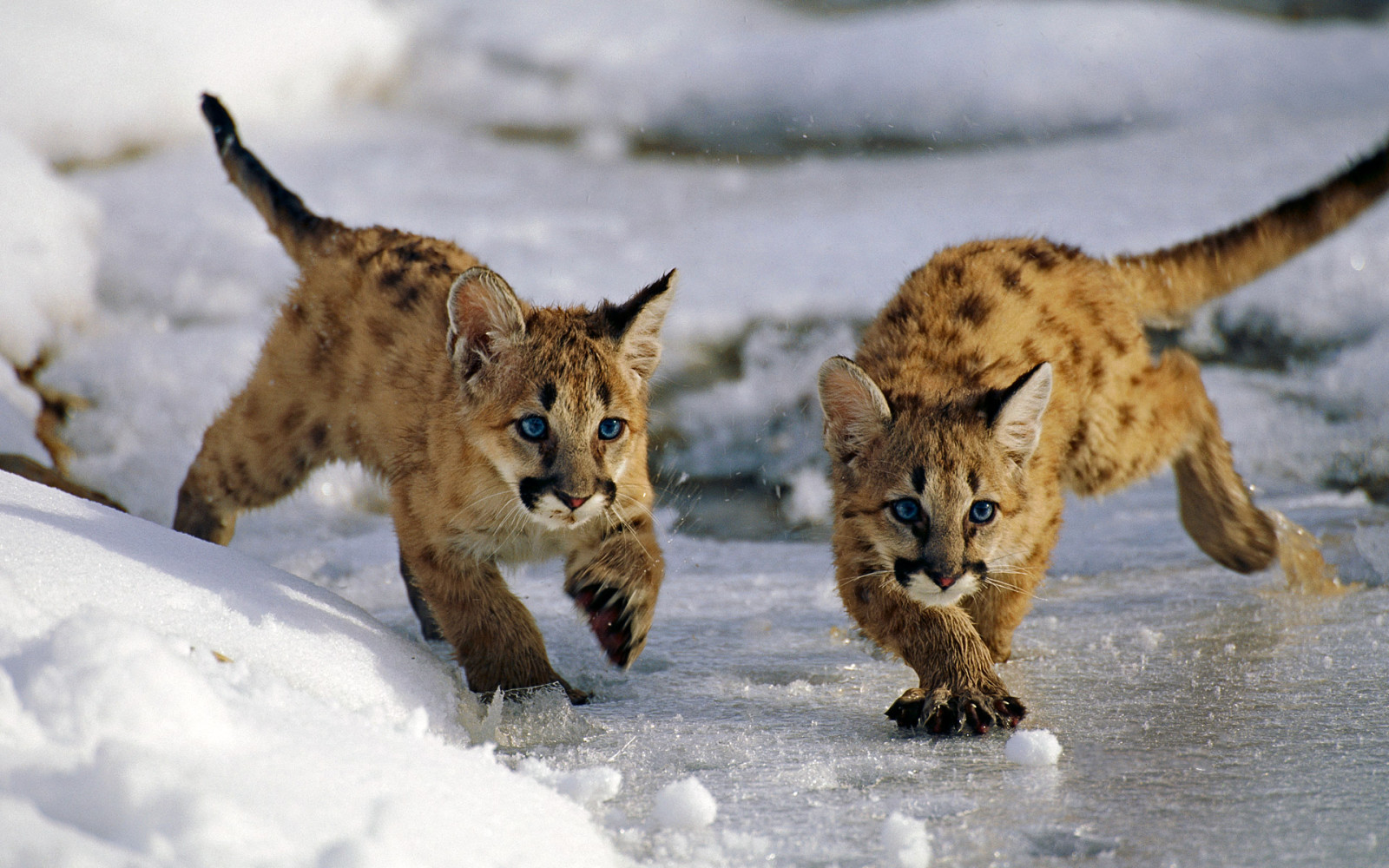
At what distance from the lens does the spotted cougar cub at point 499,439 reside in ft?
11.9

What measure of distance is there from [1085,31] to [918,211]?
4087 mm

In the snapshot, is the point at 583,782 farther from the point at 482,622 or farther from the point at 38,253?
the point at 38,253

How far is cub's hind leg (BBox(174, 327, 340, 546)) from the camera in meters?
4.54

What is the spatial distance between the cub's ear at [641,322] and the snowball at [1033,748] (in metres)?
1.59

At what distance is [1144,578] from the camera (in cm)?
494

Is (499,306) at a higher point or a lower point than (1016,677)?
higher

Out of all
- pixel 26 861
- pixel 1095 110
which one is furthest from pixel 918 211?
pixel 26 861

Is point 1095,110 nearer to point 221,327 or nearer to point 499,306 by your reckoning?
point 221,327

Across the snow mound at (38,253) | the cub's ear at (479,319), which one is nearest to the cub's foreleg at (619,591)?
the cub's ear at (479,319)

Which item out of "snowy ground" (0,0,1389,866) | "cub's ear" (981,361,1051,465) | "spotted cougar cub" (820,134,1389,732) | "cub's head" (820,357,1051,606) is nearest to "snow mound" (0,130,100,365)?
"snowy ground" (0,0,1389,866)

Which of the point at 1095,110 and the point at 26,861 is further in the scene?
the point at 1095,110

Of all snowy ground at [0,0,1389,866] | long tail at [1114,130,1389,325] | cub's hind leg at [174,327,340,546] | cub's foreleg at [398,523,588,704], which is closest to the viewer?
snowy ground at [0,0,1389,866]

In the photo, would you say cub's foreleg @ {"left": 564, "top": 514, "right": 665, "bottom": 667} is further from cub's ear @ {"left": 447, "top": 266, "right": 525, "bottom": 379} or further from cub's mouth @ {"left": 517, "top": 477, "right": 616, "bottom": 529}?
cub's ear @ {"left": 447, "top": 266, "right": 525, "bottom": 379}

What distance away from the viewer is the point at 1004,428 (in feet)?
12.4
